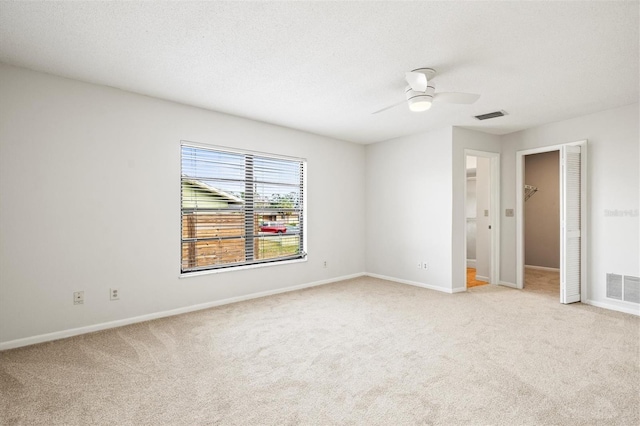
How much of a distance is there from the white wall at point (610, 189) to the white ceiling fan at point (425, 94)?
8.19ft

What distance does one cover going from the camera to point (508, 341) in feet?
10.2

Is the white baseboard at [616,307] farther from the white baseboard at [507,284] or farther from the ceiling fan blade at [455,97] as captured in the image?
the ceiling fan blade at [455,97]

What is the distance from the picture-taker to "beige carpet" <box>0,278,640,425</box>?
2031 mm

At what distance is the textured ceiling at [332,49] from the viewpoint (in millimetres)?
2182

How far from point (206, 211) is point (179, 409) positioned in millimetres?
2652

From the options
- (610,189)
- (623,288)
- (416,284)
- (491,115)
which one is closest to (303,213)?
(416,284)

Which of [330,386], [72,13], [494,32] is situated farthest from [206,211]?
[494,32]

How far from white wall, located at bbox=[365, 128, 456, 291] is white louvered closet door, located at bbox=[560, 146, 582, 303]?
1.27 metres

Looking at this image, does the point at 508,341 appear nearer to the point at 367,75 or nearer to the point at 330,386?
the point at 330,386

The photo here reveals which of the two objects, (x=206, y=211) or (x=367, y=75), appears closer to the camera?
(x=367, y=75)

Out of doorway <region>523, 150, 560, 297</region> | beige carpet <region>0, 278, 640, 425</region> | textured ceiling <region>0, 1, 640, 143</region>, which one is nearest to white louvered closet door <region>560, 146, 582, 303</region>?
beige carpet <region>0, 278, 640, 425</region>

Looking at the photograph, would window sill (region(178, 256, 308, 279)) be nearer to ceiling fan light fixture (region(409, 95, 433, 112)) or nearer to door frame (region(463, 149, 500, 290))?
ceiling fan light fixture (region(409, 95, 433, 112))

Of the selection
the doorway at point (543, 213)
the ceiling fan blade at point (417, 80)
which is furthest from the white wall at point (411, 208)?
the doorway at point (543, 213)

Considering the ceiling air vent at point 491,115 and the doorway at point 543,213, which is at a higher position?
the ceiling air vent at point 491,115
